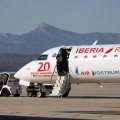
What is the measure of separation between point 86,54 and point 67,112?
1523 centimetres

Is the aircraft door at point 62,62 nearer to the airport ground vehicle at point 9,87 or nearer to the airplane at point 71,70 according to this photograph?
the airplane at point 71,70

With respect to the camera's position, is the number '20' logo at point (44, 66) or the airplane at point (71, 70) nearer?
the airplane at point (71, 70)

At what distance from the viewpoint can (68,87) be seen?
48.9m

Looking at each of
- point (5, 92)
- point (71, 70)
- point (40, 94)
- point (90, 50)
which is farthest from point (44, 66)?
point (5, 92)

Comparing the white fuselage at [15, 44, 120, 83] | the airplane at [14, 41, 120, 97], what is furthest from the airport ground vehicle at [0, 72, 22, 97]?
the white fuselage at [15, 44, 120, 83]

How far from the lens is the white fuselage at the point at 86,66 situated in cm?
4647

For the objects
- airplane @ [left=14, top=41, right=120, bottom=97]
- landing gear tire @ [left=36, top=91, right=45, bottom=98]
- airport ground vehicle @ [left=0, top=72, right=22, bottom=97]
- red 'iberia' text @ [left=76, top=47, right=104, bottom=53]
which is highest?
red 'iberia' text @ [left=76, top=47, right=104, bottom=53]

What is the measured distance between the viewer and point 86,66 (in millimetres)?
47125

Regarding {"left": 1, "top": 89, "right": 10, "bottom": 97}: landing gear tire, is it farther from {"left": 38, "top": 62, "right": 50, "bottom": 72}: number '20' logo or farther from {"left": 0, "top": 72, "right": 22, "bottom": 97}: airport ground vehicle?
{"left": 38, "top": 62, "right": 50, "bottom": 72}: number '20' logo

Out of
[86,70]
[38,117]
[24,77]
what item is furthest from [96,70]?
[38,117]

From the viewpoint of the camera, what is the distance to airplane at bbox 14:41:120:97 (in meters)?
46.6

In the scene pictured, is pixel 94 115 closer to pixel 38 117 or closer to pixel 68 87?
pixel 38 117

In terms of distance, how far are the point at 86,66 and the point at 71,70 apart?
1.47m

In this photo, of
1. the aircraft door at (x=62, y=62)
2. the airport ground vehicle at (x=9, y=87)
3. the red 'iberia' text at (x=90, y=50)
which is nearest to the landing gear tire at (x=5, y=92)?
the airport ground vehicle at (x=9, y=87)
